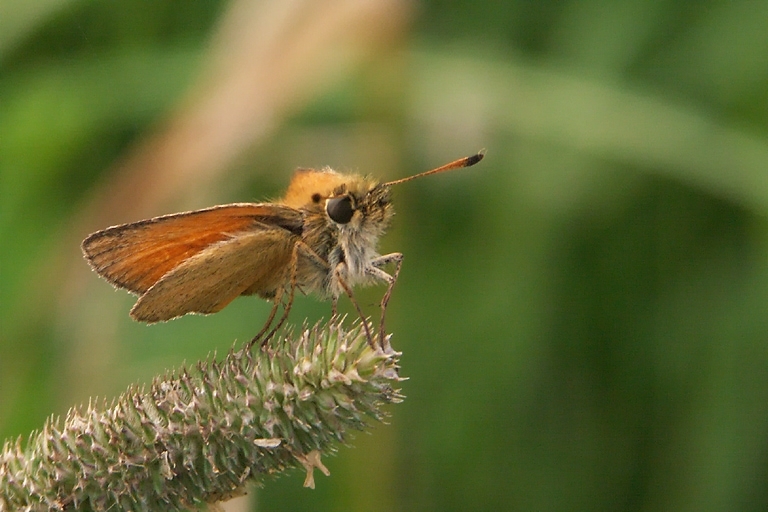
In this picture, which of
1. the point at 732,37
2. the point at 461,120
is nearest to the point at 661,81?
the point at 732,37

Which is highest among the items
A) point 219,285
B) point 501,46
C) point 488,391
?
point 501,46

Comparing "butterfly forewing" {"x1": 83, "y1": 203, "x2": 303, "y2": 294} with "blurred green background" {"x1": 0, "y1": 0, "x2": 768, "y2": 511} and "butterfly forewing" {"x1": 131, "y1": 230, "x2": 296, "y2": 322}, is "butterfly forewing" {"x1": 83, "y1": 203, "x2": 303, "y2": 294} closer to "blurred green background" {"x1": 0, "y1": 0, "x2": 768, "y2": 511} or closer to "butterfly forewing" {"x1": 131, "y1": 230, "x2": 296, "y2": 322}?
"butterfly forewing" {"x1": 131, "y1": 230, "x2": 296, "y2": 322}

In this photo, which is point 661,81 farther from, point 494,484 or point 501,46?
point 494,484

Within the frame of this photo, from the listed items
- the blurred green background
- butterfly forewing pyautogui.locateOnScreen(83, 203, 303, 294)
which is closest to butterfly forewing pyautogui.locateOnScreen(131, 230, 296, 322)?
butterfly forewing pyautogui.locateOnScreen(83, 203, 303, 294)

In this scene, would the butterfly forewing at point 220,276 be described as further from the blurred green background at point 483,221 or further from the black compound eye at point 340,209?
the blurred green background at point 483,221

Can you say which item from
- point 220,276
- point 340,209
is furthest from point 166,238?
point 340,209
